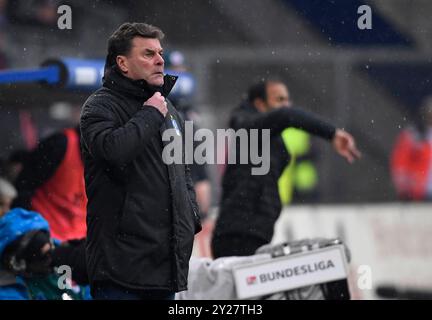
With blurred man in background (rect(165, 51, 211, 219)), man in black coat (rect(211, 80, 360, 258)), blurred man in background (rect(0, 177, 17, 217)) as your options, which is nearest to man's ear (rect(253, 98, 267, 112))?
man in black coat (rect(211, 80, 360, 258))

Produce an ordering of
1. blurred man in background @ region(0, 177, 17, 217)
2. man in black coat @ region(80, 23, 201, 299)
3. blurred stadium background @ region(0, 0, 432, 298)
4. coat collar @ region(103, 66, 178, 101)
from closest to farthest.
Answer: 1. man in black coat @ region(80, 23, 201, 299)
2. coat collar @ region(103, 66, 178, 101)
3. blurred man in background @ region(0, 177, 17, 217)
4. blurred stadium background @ region(0, 0, 432, 298)

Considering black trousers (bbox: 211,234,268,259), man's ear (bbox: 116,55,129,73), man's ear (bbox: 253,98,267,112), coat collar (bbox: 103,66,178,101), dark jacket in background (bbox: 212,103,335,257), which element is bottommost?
black trousers (bbox: 211,234,268,259)

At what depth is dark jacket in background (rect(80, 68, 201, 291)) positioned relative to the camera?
495 centimetres

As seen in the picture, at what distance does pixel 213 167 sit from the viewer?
12500 millimetres

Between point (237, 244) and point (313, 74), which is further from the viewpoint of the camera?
point (313, 74)

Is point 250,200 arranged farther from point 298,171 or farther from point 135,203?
point 298,171

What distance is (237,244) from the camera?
7133 mm

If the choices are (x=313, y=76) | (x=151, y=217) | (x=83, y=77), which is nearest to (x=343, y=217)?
(x=313, y=76)

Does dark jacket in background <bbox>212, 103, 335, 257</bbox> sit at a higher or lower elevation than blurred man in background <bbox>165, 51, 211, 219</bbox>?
lower

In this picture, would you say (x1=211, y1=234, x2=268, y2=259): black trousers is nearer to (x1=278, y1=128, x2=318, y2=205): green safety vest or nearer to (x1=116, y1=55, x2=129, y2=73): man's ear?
(x1=116, y1=55, x2=129, y2=73): man's ear

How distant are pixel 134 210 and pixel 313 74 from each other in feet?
30.1

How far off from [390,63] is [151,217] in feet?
34.7

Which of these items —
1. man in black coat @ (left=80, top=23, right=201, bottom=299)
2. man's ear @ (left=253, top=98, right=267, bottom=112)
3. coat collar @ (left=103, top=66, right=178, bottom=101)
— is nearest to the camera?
man in black coat @ (left=80, top=23, right=201, bottom=299)

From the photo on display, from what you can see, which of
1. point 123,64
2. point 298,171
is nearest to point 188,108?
point 123,64
